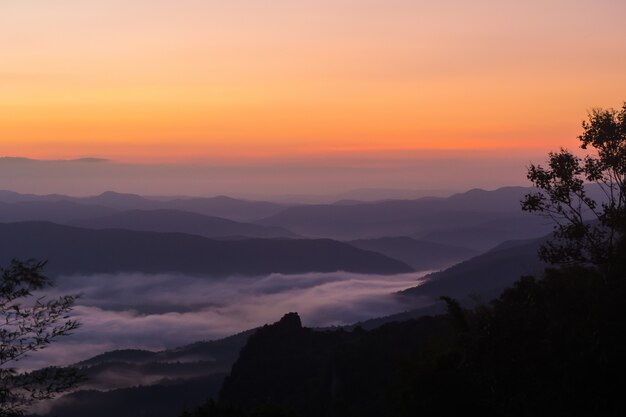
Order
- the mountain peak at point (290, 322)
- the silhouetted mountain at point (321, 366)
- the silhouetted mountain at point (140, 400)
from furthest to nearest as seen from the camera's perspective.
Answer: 1. the silhouetted mountain at point (140, 400)
2. the mountain peak at point (290, 322)
3. the silhouetted mountain at point (321, 366)

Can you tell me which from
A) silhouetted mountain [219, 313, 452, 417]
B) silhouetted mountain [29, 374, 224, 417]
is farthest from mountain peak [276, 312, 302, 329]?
silhouetted mountain [29, 374, 224, 417]

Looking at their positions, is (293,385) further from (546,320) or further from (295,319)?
(546,320)

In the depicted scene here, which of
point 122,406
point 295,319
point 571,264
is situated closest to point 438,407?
point 571,264

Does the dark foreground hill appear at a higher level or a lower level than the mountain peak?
higher

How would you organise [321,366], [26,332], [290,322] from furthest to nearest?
[290,322]
[321,366]
[26,332]

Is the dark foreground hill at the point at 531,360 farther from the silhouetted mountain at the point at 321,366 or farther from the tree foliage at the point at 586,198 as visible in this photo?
the silhouetted mountain at the point at 321,366

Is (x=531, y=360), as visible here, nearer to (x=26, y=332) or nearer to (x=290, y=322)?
(x=26, y=332)

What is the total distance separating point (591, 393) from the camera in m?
28.6

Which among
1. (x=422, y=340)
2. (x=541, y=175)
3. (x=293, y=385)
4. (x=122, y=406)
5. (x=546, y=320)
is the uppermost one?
(x=541, y=175)

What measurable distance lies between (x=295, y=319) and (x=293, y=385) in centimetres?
2528

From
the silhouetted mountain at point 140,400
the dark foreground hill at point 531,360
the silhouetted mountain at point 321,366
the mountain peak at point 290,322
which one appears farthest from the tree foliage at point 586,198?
the silhouetted mountain at point 140,400

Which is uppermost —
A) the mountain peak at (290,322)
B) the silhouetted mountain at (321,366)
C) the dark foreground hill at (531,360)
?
the dark foreground hill at (531,360)

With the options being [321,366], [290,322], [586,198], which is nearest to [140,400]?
[290,322]

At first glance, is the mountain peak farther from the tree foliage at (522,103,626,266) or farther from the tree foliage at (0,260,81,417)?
the tree foliage at (0,260,81,417)
